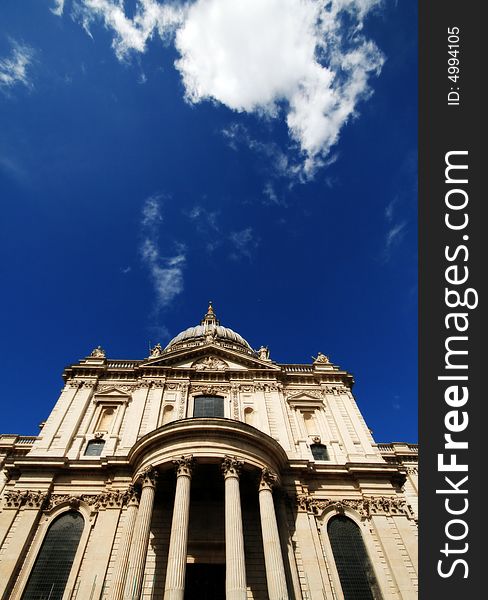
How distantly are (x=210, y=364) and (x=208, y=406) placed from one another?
12.6 ft

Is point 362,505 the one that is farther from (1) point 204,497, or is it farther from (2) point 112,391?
(2) point 112,391

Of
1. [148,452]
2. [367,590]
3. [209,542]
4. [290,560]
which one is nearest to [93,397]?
[148,452]

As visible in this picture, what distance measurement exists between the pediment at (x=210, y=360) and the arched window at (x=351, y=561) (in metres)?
11.2

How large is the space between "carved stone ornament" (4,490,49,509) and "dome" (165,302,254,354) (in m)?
18.9

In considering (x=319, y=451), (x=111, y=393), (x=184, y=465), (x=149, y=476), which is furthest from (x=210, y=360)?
(x=149, y=476)

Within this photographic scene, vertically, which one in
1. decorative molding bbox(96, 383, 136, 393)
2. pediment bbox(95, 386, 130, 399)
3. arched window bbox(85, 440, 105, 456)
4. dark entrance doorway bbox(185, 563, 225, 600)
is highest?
decorative molding bbox(96, 383, 136, 393)

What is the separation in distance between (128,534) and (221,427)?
645 centimetres

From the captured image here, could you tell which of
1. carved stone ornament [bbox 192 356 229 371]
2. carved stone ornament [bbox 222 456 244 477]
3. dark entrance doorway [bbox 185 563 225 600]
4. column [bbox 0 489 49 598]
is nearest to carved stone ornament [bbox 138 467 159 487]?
carved stone ornament [bbox 222 456 244 477]

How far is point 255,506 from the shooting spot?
2136 centimetres

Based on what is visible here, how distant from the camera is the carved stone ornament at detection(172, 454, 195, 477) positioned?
1933 centimetres

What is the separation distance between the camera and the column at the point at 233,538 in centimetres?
1559

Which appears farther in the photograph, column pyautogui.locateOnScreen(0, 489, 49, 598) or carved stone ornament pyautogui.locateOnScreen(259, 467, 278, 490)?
carved stone ornament pyautogui.locateOnScreen(259, 467, 278, 490)

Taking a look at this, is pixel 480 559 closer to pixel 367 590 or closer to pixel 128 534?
pixel 367 590

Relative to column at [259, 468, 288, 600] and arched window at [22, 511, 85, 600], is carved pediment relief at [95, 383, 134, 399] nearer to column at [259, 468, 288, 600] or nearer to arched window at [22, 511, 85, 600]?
arched window at [22, 511, 85, 600]
